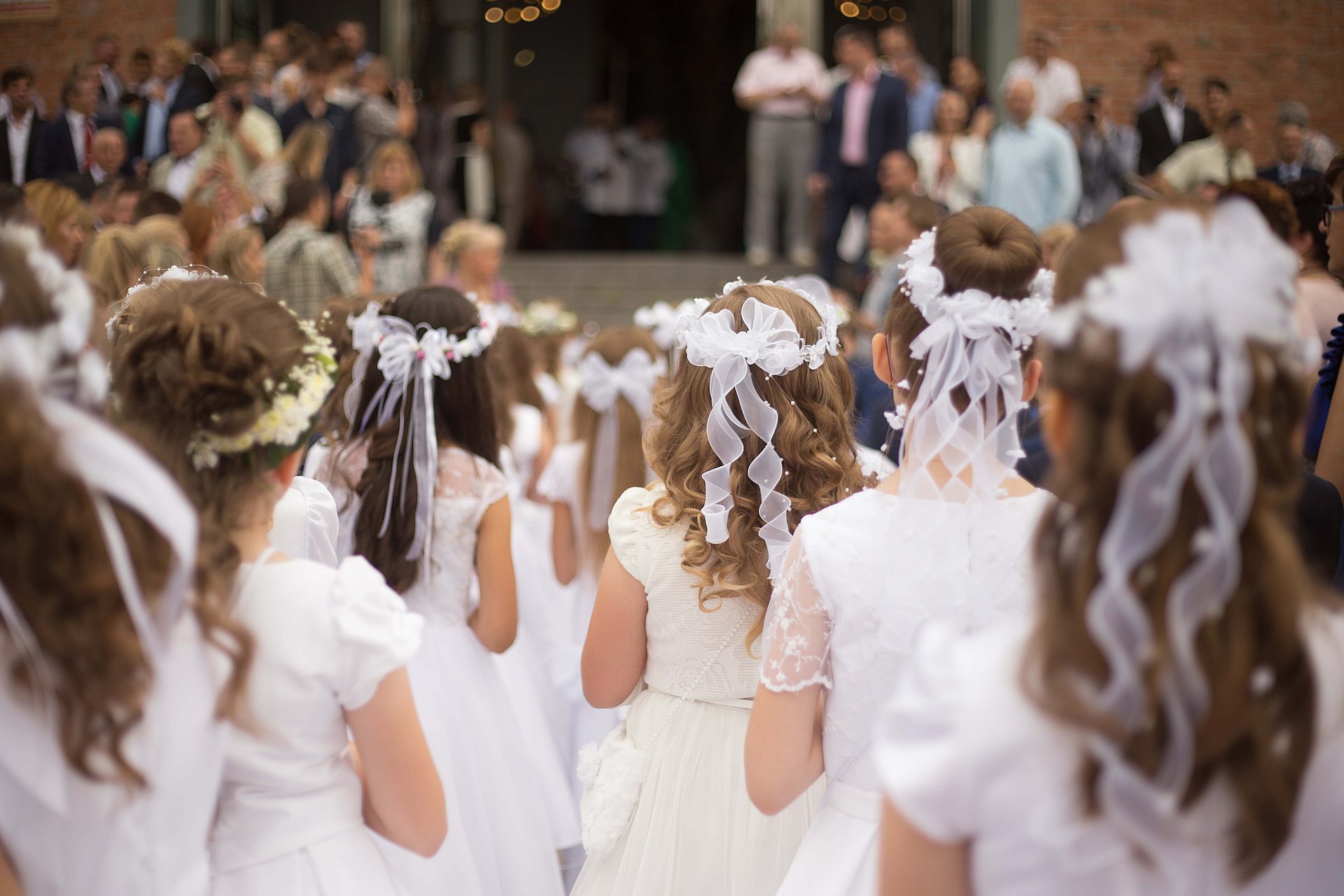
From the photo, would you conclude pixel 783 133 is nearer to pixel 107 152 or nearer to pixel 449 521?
pixel 107 152

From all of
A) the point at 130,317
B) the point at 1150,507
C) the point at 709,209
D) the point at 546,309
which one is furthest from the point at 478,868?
the point at 709,209

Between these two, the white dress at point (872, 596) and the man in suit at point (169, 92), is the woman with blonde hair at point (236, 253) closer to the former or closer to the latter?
the white dress at point (872, 596)

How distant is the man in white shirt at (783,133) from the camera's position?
10.6m

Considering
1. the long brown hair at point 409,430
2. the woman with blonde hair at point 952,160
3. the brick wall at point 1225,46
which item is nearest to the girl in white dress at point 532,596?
the long brown hair at point 409,430

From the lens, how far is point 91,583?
1414mm

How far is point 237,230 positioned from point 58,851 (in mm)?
3470

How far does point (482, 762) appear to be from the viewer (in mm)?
3172

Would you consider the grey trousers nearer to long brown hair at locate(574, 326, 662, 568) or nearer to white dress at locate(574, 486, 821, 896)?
long brown hair at locate(574, 326, 662, 568)

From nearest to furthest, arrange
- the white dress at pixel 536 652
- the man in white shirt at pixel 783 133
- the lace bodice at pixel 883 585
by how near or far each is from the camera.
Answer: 1. the lace bodice at pixel 883 585
2. the white dress at pixel 536 652
3. the man in white shirt at pixel 783 133

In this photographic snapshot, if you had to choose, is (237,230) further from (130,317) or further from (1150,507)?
(1150,507)

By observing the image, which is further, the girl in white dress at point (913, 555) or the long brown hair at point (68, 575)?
the girl in white dress at point (913, 555)

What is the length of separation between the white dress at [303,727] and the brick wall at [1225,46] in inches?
443

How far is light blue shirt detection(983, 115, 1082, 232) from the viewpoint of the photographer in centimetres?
888

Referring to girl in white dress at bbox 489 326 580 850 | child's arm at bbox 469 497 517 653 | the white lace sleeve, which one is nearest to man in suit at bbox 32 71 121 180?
girl in white dress at bbox 489 326 580 850
